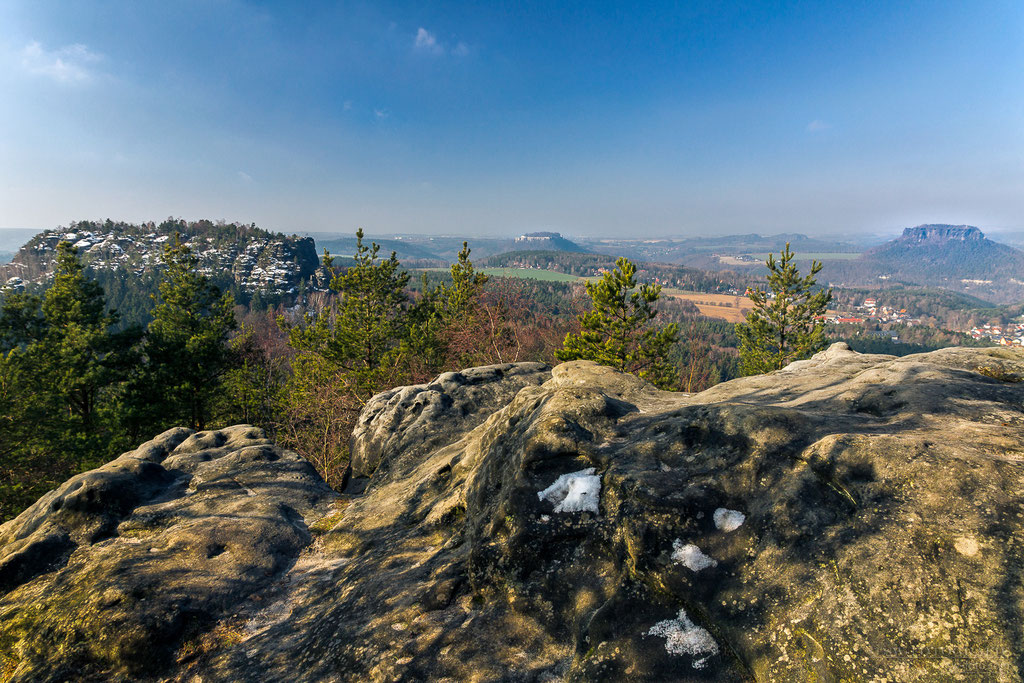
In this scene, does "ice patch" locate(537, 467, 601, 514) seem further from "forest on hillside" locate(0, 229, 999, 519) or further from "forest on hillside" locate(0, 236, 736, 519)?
"forest on hillside" locate(0, 236, 736, 519)

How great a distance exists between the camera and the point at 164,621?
6066 mm

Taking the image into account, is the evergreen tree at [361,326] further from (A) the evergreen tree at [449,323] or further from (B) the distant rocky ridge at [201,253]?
(B) the distant rocky ridge at [201,253]

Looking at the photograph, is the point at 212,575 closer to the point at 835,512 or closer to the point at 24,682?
the point at 24,682

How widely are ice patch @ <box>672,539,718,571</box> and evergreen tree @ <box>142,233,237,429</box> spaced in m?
27.3

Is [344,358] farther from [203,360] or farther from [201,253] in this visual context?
[201,253]

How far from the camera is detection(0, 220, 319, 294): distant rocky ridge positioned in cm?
16600

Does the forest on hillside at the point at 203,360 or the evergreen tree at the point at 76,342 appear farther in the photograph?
the evergreen tree at the point at 76,342

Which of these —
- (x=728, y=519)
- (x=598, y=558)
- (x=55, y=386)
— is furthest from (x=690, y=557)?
(x=55, y=386)

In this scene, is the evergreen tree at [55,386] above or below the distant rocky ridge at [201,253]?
below

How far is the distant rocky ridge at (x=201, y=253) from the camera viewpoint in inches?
6535

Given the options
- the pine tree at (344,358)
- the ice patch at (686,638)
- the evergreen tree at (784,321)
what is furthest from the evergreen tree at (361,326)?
the evergreen tree at (784,321)

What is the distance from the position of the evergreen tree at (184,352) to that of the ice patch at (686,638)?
2733 cm

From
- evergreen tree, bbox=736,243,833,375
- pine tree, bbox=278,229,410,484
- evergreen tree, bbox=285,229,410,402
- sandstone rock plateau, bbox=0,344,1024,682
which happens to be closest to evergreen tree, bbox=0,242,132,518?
pine tree, bbox=278,229,410,484

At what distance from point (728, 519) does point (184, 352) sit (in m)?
30.1
